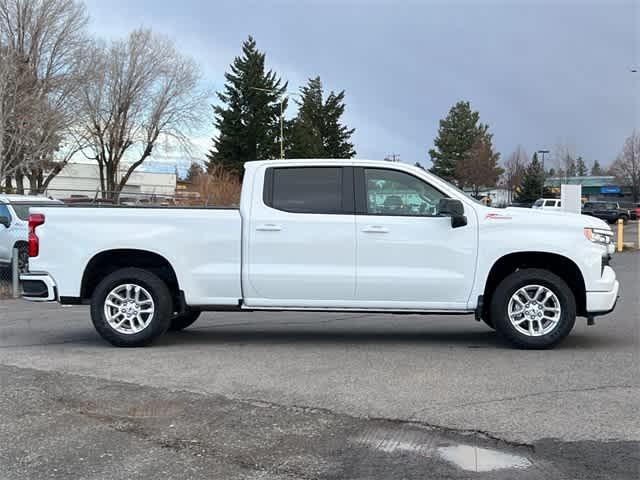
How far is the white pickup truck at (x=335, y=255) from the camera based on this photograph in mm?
7691

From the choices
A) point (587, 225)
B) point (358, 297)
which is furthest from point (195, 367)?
point (587, 225)

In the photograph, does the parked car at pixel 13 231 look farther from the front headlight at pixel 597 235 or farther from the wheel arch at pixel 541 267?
the front headlight at pixel 597 235

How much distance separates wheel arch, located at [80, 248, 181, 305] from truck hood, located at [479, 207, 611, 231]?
344cm

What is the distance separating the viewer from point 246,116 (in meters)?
64.9

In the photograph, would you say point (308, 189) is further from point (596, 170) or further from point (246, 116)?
point (596, 170)

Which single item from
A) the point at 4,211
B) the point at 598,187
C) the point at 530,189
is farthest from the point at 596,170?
the point at 4,211

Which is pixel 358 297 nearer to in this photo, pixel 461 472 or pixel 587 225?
pixel 587 225

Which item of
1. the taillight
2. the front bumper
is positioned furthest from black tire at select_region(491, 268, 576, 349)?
the taillight

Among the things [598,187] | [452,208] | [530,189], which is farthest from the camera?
[598,187]

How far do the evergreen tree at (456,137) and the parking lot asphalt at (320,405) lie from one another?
81244 mm

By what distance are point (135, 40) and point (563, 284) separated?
1930 inches

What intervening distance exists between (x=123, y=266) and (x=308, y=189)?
2.24m

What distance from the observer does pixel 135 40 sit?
51938mm

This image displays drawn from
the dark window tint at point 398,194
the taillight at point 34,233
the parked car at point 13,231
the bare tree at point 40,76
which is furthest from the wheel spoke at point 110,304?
the bare tree at point 40,76
